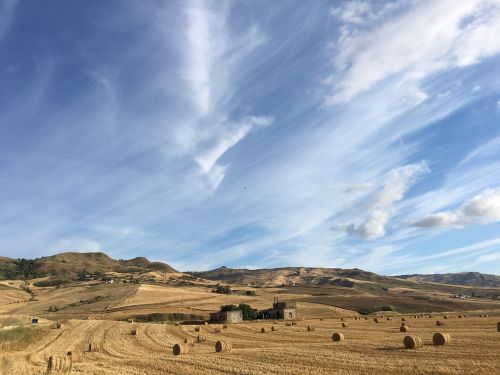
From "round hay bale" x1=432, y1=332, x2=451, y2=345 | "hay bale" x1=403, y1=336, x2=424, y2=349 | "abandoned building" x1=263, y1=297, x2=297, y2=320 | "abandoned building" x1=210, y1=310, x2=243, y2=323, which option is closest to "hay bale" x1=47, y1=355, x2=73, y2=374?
"hay bale" x1=403, y1=336, x2=424, y2=349

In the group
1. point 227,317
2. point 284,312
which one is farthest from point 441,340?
point 284,312

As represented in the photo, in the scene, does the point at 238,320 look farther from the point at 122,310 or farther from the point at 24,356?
the point at 24,356

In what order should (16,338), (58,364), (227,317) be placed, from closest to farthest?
(58,364) < (16,338) < (227,317)

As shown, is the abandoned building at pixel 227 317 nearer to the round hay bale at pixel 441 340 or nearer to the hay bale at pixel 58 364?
the hay bale at pixel 58 364

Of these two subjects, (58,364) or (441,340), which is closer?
(58,364)

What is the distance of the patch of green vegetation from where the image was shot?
1415 inches

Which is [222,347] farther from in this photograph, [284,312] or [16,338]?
[284,312]

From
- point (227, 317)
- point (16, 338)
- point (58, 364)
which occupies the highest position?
point (227, 317)

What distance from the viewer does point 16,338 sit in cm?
4016

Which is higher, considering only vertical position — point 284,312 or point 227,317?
point 284,312

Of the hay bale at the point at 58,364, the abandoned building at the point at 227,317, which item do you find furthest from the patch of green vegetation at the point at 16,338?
the abandoned building at the point at 227,317

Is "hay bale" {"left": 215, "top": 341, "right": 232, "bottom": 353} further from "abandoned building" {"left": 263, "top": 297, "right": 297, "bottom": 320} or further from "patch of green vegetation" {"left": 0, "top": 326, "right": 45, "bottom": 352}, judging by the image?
"abandoned building" {"left": 263, "top": 297, "right": 297, "bottom": 320}

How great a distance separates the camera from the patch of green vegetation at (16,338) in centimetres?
3594

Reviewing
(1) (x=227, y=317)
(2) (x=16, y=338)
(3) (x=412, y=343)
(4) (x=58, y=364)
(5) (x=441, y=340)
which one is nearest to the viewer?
(4) (x=58, y=364)
